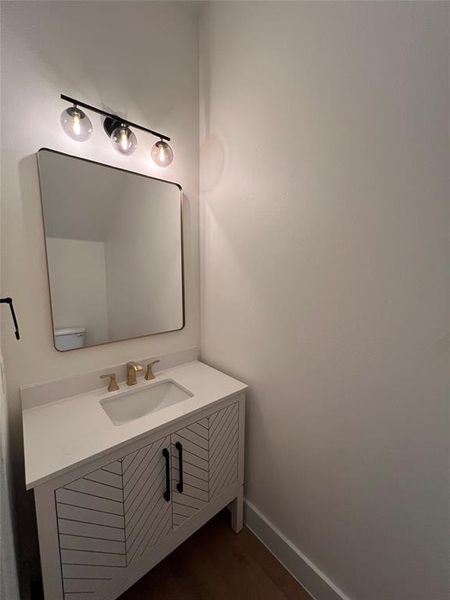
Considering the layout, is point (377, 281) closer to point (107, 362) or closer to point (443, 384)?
point (443, 384)

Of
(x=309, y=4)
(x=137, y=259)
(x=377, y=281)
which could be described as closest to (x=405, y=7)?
(x=309, y=4)

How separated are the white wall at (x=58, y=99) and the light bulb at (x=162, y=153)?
0.04m

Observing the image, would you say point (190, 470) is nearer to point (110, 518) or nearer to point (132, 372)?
point (110, 518)

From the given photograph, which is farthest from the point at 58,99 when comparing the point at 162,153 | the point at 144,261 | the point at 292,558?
the point at 292,558

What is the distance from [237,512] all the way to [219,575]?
0.25 meters

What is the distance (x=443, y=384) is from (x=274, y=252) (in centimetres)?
74

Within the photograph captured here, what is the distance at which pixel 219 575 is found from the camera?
3.80 ft

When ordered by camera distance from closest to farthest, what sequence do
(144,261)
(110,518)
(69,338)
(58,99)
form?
(110,518)
(58,99)
(69,338)
(144,261)

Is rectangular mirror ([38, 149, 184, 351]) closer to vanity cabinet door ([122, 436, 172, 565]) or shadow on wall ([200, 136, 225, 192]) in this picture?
shadow on wall ([200, 136, 225, 192])

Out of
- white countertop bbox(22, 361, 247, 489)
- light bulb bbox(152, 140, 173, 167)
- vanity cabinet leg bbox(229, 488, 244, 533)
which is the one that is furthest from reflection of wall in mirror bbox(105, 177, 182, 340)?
vanity cabinet leg bbox(229, 488, 244, 533)

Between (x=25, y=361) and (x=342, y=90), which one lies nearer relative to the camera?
(x=342, y=90)

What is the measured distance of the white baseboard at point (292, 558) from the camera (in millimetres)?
1024

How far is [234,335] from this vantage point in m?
1.38

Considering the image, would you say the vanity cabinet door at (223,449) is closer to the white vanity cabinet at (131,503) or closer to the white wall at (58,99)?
the white vanity cabinet at (131,503)
